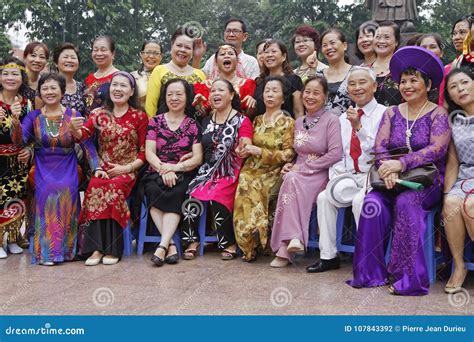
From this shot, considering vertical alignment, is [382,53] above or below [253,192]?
above

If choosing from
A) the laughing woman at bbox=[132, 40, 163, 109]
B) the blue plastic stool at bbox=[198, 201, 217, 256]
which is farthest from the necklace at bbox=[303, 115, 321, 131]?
the laughing woman at bbox=[132, 40, 163, 109]

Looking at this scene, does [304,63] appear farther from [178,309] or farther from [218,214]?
[178,309]

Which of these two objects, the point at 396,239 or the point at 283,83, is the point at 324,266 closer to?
the point at 396,239

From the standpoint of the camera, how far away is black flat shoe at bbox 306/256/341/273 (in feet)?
14.0

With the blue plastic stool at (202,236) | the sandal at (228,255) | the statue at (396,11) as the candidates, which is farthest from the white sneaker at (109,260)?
the statue at (396,11)

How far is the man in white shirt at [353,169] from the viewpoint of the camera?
4277 mm

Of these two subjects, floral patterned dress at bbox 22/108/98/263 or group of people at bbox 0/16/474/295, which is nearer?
group of people at bbox 0/16/474/295

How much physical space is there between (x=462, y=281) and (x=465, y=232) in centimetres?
32

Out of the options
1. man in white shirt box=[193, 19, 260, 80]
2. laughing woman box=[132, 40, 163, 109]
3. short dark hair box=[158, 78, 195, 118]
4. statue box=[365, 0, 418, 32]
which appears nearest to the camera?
short dark hair box=[158, 78, 195, 118]

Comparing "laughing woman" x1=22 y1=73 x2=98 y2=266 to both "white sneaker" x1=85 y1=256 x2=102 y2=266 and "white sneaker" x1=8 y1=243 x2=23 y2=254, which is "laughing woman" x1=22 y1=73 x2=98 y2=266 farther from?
"white sneaker" x1=8 y1=243 x2=23 y2=254

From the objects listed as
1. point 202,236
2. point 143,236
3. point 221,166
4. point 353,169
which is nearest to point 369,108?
point 353,169

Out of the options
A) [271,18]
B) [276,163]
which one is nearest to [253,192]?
[276,163]

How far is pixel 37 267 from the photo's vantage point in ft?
14.9

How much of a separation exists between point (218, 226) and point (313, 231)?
77 centimetres
